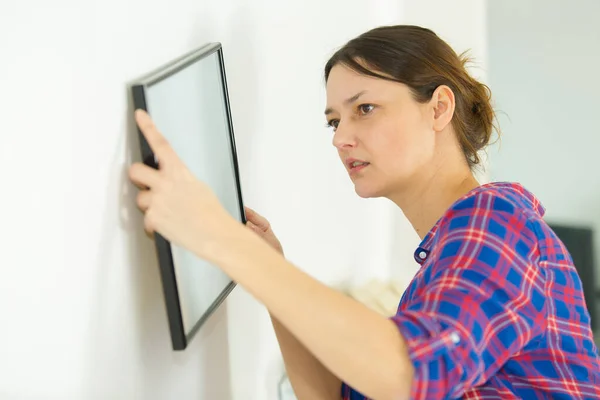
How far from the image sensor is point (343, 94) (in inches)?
54.4

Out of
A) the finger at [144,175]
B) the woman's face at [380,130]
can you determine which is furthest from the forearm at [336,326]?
the woman's face at [380,130]

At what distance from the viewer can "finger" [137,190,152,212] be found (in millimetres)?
1042

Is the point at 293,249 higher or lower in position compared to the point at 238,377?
higher

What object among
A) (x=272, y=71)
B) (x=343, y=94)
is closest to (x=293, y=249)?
(x=272, y=71)

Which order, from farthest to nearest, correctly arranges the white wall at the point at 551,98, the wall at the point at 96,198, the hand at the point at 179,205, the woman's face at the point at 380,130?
Result: the white wall at the point at 551,98
the woman's face at the point at 380,130
the hand at the point at 179,205
the wall at the point at 96,198

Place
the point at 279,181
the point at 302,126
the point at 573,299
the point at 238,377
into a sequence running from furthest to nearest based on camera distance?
the point at 302,126
the point at 279,181
the point at 238,377
the point at 573,299

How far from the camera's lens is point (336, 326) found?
0.94 meters

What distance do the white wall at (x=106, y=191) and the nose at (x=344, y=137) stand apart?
0.21 metres

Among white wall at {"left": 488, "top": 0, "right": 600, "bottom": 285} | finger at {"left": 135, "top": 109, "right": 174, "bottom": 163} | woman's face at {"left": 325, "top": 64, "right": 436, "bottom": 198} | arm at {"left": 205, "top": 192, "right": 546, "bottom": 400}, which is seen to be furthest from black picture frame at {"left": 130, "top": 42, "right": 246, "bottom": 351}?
white wall at {"left": 488, "top": 0, "right": 600, "bottom": 285}

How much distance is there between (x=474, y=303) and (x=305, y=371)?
0.58 meters

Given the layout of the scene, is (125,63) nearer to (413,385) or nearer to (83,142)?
(83,142)

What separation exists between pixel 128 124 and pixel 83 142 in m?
0.12

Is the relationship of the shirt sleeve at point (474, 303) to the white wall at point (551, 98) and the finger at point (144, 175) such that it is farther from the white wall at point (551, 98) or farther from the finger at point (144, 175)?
the white wall at point (551, 98)

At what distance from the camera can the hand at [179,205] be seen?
0.98 metres
